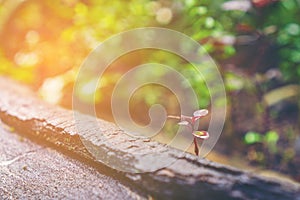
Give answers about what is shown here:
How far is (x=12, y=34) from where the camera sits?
2.98 m

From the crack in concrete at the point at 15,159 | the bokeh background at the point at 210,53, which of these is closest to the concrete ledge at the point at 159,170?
the crack in concrete at the point at 15,159

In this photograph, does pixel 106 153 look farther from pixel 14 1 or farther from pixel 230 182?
pixel 14 1

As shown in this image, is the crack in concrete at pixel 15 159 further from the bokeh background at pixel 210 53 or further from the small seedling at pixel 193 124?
the bokeh background at pixel 210 53

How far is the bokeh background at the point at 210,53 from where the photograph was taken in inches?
89.0

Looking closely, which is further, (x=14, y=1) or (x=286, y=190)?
(x=14, y=1)

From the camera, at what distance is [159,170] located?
1.07 m

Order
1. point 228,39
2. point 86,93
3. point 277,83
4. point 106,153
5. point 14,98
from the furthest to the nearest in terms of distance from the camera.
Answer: point 277,83
point 86,93
point 228,39
point 14,98
point 106,153

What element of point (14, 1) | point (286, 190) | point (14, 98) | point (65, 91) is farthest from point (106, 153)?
point (14, 1)

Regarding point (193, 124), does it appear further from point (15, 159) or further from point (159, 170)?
point (15, 159)

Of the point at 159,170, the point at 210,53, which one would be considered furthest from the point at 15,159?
the point at 210,53

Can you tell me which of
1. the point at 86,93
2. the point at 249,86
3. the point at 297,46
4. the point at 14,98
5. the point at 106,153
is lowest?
the point at 106,153

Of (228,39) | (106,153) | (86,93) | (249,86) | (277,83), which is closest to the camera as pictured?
(106,153)

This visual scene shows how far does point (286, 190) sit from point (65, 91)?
177 centimetres

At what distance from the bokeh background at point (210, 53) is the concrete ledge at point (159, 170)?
0.83m
